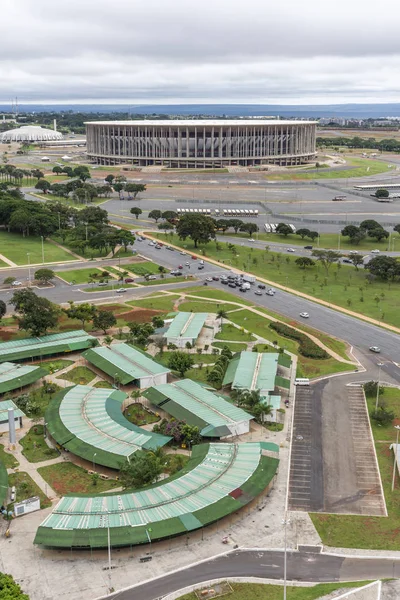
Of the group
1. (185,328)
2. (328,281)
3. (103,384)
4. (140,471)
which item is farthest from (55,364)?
(328,281)

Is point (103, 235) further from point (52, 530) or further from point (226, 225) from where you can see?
point (52, 530)

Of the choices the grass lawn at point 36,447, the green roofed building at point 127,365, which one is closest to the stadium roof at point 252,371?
the green roofed building at point 127,365

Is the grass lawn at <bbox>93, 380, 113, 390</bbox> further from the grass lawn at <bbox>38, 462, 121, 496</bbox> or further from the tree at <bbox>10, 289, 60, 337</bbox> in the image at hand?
the grass lawn at <bbox>38, 462, 121, 496</bbox>

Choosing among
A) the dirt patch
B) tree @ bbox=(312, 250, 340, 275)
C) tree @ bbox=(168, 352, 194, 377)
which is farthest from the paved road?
tree @ bbox=(312, 250, 340, 275)

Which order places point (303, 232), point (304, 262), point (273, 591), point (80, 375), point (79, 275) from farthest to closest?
point (303, 232)
point (304, 262)
point (79, 275)
point (80, 375)
point (273, 591)

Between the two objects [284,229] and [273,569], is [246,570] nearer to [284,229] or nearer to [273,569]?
[273,569]

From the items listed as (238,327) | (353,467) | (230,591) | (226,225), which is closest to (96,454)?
(230,591)
